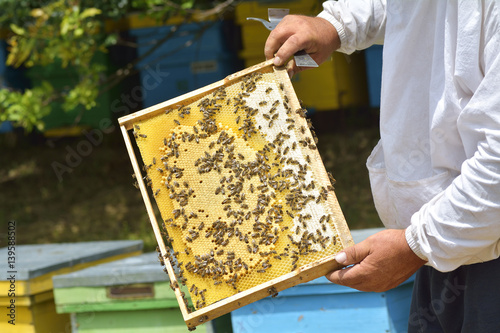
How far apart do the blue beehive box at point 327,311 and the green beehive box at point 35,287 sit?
0.98 m

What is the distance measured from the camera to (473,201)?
1.37 m

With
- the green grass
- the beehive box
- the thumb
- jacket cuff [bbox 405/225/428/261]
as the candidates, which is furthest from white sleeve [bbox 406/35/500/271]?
the green grass

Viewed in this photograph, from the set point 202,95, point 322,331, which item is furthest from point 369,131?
point 202,95

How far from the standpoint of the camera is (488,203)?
1355 mm

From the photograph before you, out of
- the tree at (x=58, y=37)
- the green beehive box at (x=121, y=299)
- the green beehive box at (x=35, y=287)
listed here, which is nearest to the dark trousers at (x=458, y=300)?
the green beehive box at (x=121, y=299)

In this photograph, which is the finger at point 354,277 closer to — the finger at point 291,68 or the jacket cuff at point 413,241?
the jacket cuff at point 413,241

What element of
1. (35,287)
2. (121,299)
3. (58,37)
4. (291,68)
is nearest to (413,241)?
(291,68)

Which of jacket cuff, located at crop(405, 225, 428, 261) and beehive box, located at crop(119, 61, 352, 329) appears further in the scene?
beehive box, located at crop(119, 61, 352, 329)

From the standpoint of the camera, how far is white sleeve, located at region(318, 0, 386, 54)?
1900 millimetres

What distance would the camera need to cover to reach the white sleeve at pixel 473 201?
4.41 feet

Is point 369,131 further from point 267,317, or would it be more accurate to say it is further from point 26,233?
A: point 267,317

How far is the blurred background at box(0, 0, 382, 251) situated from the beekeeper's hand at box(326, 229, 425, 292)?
3604 mm

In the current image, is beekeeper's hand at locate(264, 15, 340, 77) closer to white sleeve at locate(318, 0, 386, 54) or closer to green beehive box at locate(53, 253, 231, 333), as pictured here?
white sleeve at locate(318, 0, 386, 54)

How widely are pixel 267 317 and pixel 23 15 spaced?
4085 millimetres
